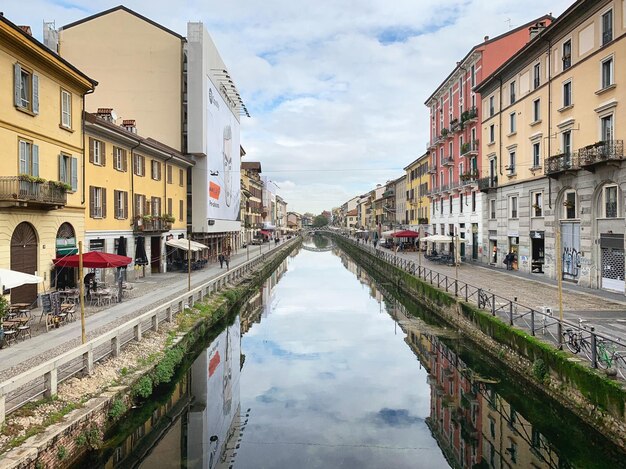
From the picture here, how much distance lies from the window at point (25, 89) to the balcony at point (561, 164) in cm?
2386

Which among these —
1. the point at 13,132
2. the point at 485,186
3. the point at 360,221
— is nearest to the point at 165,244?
the point at 13,132

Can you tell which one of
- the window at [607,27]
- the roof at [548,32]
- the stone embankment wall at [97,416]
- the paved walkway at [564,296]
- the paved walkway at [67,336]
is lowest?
the stone embankment wall at [97,416]

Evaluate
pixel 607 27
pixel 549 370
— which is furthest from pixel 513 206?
pixel 549 370

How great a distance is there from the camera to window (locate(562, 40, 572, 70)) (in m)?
23.9

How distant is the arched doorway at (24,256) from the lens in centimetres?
1645

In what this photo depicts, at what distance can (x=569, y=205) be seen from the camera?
24.3 meters

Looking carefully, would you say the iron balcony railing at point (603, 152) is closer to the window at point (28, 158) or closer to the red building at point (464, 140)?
the red building at point (464, 140)

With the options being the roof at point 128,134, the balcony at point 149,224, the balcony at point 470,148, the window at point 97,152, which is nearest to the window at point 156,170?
the roof at point 128,134

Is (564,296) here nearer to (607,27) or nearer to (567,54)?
(607,27)

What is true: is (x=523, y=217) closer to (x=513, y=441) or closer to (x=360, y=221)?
(x=513, y=441)

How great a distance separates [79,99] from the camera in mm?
20609

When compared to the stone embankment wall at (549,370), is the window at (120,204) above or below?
above

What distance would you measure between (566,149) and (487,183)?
33.5 feet

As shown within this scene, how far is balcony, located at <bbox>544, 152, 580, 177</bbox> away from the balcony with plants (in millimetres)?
23094
